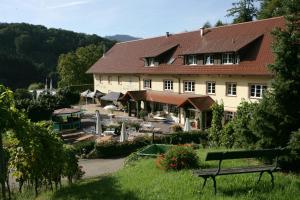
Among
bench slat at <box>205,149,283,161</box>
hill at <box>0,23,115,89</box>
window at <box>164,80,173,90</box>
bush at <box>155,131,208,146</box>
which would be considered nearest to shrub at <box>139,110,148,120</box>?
window at <box>164,80,173,90</box>

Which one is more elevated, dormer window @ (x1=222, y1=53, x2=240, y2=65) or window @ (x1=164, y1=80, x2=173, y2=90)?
dormer window @ (x1=222, y1=53, x2=240, y2=65)

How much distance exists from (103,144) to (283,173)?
15511 mm

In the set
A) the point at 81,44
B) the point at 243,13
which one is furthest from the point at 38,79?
the point at 243,13

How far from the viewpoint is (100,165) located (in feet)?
75.3

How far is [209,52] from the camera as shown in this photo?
34875mm

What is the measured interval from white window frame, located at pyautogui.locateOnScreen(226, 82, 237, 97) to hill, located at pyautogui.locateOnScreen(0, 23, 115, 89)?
68944mm

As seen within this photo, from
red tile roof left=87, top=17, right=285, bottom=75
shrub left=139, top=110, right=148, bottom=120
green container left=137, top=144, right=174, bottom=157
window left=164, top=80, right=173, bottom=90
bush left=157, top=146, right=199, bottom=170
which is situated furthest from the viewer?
shrub left=139, top=110, right=148, bottom=120

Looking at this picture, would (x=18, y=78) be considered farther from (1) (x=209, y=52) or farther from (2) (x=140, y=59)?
(1) (x=209, y=52)

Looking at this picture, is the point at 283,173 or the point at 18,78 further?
the point at 18,78

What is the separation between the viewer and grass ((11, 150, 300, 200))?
30.8 feet

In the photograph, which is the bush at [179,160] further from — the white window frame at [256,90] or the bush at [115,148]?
the white window frame at [256,90]

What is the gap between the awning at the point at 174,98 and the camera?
3456cm

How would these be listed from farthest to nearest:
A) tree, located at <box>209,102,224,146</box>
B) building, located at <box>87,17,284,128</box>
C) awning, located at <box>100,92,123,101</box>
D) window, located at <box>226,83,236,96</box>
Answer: awning, located at <box>100,92,123,101</box>
window, located at <box>226,83,236,96</box>
building, located at <box>87,17,284,128</box>
tree, located at <box>209,102,224,146</box>

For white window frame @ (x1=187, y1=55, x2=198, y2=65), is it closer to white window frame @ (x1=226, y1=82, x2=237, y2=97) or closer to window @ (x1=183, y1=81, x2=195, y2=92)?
window @ (x1=183, y1=81, x2=195, y2=92)
